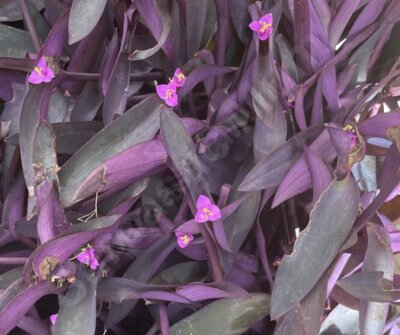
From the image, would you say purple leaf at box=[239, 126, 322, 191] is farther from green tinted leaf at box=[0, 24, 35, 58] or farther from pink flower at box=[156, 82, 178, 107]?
green tinted leaf at box=[0, 24, 35, 58]

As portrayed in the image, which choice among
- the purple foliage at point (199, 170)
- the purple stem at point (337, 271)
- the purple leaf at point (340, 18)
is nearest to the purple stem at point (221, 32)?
the purple foliage at point (199, 170)

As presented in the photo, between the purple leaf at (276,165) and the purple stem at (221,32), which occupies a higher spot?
the purple stem at (221,32)

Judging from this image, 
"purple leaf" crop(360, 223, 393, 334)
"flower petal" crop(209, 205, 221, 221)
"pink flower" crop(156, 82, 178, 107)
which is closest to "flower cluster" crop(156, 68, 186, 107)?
"pink flower" crop(156, 82, 178, 107)

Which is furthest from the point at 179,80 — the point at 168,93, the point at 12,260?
the point at 12,260

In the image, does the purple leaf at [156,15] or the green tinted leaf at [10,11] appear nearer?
the purple leaf at [156,15]

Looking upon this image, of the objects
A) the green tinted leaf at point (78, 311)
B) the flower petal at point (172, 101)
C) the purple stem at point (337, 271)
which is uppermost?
the flower petal at point (172, 101)

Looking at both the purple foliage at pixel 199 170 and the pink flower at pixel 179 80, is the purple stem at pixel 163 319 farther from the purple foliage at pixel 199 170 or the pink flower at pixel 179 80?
the pink flower at pixel 179 80

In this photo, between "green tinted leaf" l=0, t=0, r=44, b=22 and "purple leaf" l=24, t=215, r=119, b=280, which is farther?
"green tinted leaf" l=0, t=0, r=44, b=22
